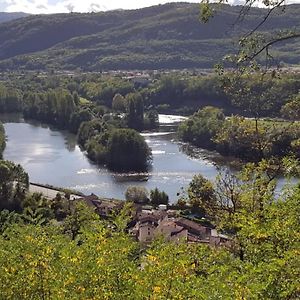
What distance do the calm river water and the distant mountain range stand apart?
4210 centimetres

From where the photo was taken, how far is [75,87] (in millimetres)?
61812

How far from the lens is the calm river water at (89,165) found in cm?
2773

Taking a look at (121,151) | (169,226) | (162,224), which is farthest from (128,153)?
(169,226)

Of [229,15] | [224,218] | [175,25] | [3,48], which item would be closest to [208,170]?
[224,218]

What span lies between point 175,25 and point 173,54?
1240cm

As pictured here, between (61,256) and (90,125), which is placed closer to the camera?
(61,256)

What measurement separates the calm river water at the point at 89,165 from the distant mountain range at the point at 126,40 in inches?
1658

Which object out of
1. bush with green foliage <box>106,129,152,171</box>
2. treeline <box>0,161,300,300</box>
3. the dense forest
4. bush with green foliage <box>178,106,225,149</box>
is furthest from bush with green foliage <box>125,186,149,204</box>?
treeline <box>0,161,300,300</box>

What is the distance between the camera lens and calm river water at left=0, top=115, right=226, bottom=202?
27734 millimetres

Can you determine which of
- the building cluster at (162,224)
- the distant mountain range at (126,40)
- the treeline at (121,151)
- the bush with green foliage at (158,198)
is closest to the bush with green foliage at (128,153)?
the treeline at (121,151)

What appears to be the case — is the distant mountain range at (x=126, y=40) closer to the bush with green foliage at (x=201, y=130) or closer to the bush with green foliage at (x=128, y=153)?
the bush with green foliage at (x=201, y=130)

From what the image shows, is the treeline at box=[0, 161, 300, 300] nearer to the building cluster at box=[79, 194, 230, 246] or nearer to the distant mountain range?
the building cluster at box=[79, 194, 230, 246]

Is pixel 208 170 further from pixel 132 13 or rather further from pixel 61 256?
pixel 132 13

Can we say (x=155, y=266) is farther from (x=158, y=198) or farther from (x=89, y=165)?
(x=89, y=165)
